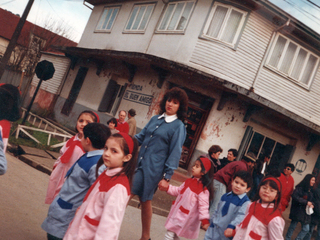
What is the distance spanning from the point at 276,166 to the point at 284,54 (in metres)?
4.39

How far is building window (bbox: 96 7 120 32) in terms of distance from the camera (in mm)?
15351

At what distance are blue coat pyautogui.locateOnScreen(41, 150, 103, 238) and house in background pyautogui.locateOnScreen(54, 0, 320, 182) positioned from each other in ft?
25.2

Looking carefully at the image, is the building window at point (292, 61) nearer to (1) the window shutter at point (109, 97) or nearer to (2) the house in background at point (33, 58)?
(1) the window shutter at point (109, 97)

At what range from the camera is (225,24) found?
1078cm

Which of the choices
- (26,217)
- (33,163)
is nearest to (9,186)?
(26,217)

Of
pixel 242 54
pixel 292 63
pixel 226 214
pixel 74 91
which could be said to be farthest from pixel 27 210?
pixel 74 91

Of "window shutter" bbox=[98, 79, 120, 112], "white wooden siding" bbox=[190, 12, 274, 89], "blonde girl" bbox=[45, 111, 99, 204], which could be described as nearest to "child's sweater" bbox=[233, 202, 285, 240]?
"blonde girl" bbox=[45, 111, 99, 204]

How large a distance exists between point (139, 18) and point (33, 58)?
56.7 feet

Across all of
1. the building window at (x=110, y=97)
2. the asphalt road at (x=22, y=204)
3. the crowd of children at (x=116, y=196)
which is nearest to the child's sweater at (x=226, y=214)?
the crowd of children at (x=116, y=196)

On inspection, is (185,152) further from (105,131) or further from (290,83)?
(105,131)

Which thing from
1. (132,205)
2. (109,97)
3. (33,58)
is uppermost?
(33,58)

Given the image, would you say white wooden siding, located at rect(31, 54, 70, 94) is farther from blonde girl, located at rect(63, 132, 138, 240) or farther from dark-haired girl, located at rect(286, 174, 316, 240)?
blonde girl, located at rect(63, 132, 138, 240)

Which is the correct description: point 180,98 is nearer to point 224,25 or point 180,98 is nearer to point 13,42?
point 224,25

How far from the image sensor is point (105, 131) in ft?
9.35
